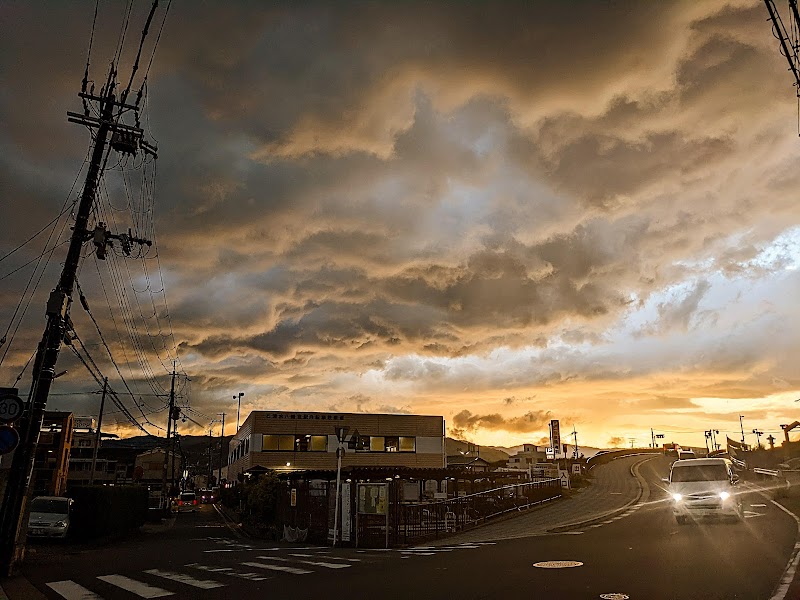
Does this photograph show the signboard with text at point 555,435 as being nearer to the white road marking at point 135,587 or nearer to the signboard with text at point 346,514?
the signboard with text at point 346,514

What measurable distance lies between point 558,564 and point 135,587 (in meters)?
8.25

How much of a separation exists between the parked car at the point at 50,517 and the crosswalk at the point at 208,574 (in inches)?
398

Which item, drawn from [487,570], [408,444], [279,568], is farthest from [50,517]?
[408,444]

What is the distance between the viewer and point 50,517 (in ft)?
75.1

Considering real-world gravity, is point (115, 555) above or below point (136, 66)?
below

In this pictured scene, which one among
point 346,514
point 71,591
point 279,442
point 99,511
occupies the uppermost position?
point 279,442

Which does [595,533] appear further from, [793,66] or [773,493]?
[773,493]

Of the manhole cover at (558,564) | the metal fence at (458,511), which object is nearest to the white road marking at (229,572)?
the manhole cover at (558,564)

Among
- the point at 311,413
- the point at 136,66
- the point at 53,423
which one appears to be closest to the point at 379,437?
the point at 311,413

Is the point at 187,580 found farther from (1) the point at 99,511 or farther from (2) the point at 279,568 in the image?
(1) the point at 99,511

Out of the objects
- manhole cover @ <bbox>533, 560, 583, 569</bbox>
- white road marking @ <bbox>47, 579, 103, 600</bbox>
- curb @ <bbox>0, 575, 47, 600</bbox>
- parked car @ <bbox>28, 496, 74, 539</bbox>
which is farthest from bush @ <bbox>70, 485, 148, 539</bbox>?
manhole cover @ <bbox>533, 560, 583, 569</bbox>

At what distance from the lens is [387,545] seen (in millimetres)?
20047

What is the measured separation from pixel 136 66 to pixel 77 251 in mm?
5298

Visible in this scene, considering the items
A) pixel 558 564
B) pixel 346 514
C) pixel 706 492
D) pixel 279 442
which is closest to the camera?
pixel 558 564
